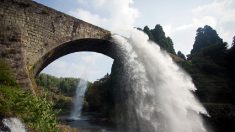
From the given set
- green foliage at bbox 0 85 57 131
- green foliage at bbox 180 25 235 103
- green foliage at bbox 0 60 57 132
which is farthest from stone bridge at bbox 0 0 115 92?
green foliage at bbox 180 25 235 103

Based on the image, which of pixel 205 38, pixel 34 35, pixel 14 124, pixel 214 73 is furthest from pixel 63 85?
pixel 14 124

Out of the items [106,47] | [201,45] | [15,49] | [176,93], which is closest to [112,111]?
[176,93]

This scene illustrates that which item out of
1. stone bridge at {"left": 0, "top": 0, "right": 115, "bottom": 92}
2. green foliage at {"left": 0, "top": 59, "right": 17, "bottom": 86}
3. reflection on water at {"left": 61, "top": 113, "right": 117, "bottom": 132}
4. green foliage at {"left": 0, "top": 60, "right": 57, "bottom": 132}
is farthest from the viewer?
reflection on water at {"left": 61, "top": 113, "right": 117, "bottom": 132}

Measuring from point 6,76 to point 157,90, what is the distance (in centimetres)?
1302

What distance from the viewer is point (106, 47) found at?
18.4m

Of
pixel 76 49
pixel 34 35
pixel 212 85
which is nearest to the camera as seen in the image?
pixel 34 35

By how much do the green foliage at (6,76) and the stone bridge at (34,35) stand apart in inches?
14.8

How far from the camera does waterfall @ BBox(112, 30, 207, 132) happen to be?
19.5 meters

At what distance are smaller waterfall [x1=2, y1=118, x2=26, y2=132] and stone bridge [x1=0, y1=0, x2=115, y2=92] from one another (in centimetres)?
241

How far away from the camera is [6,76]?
9922 mm

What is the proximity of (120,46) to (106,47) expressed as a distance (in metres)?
0.95

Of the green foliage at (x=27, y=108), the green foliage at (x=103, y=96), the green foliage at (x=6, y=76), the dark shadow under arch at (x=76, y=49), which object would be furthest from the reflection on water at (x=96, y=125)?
the green foliage at (x=27, y=108)

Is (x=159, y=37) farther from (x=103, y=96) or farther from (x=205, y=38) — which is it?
(x=103, y=96)

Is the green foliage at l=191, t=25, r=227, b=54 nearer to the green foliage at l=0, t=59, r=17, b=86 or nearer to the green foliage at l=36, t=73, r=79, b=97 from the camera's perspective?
the green foliage at l=0, t=59, r=17, b=86
